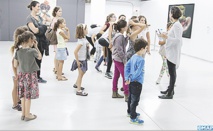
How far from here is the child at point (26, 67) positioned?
268cm

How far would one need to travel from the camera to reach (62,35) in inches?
177

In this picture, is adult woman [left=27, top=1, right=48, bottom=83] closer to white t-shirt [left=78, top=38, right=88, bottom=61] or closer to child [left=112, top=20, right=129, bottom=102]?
white t-shirt [left=78, top=38, right=88, bottom=61]

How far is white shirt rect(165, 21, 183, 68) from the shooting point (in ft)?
12.0

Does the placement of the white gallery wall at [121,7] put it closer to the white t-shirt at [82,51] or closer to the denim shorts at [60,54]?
the denim shorts at [60,54]

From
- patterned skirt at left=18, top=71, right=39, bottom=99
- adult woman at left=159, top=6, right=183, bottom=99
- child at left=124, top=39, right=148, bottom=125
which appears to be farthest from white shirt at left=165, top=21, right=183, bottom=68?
patterned skirt at left=18, top=71, right=39, bottom=99

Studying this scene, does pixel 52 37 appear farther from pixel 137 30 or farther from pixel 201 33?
pixel 201 33

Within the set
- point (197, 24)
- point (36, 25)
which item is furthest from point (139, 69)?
point (197, 24)

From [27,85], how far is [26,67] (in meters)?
0.22

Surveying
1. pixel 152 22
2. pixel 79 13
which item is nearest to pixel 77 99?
pixel 79 13

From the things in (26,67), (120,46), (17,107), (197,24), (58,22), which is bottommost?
(17,107)

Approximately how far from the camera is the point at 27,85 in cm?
276

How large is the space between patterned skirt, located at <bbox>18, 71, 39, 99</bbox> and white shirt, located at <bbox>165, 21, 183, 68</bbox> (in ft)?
6.99

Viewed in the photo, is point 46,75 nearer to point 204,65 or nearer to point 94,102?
point 94,102

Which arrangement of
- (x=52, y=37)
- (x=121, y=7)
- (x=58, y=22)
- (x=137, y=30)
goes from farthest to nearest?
(x=121, y=7)
(x=52, y=37)
(x=58, y=22)
(x=137, y=30)
